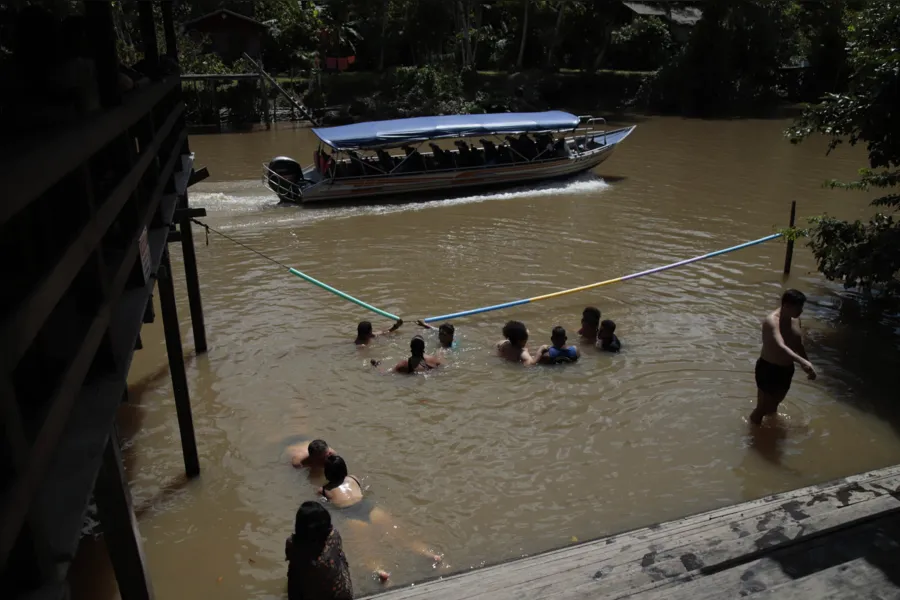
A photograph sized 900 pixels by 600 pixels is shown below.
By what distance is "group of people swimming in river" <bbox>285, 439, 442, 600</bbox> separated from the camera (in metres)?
4.57

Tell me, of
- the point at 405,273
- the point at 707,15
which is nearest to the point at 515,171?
the point at 405,273

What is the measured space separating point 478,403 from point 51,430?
636 centimetres

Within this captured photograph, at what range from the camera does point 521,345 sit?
9.20m

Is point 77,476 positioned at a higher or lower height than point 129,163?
lower

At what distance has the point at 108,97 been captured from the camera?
369cm

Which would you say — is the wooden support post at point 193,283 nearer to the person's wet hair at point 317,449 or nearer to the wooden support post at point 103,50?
the person's wet hair at point 317,449

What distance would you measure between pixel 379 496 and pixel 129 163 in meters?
3.79

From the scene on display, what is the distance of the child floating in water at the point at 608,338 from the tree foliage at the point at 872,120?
3.15m

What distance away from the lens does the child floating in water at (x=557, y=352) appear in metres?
9.02

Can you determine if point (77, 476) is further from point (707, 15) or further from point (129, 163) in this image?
point (707, 15)

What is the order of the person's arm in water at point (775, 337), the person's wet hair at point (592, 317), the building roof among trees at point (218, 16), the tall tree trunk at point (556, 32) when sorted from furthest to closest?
the tall tree trunk at point (556, 32) → the building roof among trees at point (218, 16) → the person's wet hair at point (592, 317) → the person's arm in water at point (775, 337)

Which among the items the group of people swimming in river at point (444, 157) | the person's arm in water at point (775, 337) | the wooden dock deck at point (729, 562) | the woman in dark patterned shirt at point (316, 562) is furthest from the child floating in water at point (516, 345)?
the group of people swimming in river at point (444, 157)

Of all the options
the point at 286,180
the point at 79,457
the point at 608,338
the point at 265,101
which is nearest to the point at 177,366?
the point at 79,457

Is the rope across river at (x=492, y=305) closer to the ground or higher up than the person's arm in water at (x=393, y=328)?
higher up
